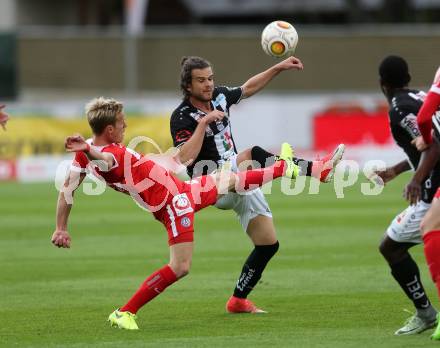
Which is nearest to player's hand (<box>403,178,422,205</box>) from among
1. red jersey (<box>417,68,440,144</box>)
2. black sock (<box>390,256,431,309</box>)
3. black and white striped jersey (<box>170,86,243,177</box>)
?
red jersey (<box>417,68,440,144</box>)

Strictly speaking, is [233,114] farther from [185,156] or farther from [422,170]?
[422,170]

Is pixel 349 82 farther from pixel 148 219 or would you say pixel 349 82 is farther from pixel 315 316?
pixel 315 316

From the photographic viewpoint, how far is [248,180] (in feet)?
33.0

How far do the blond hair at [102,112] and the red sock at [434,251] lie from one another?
110 inches

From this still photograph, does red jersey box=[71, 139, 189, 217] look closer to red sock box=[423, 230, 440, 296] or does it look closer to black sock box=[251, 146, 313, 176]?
black sock box=[251, 146, 313, 176]

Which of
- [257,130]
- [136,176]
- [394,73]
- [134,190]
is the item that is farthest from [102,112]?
[257,130]

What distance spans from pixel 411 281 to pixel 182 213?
2041 millimetres

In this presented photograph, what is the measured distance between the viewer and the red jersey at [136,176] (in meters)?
9.25

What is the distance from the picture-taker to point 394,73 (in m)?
8.80

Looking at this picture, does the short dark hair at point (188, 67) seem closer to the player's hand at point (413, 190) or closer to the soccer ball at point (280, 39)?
the soccer ball at point (280, 39)

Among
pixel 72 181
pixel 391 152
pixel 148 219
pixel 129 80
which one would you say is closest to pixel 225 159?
pixel 72 181

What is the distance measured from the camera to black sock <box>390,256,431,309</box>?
9.04 metres

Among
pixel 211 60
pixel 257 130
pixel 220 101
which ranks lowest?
pixel 257 130

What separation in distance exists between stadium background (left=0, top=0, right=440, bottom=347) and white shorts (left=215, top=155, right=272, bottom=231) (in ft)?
3.15
